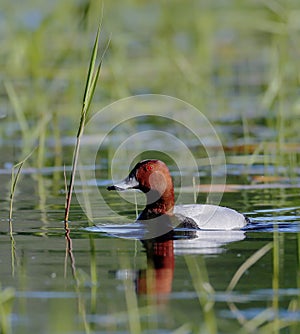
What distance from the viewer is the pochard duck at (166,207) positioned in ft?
24.8

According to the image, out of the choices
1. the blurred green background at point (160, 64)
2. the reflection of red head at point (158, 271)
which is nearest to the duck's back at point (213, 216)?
the reflection of red head at point (158, 271)

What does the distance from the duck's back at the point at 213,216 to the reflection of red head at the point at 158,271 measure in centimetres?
57

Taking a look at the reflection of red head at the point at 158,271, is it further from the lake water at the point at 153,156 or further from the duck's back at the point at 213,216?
the duck's back at the point at 213,216

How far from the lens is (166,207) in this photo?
782 cm

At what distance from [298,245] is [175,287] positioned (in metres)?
1.28

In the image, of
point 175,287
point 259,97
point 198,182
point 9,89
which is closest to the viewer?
point 175,287

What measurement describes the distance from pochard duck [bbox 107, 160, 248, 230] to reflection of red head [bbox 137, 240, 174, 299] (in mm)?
582

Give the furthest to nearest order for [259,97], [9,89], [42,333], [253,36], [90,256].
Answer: [253,36] → [259,97] → [9,89] → [90,256] → [42,333]

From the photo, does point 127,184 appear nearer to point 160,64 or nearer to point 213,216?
point 213,216

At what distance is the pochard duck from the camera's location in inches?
297

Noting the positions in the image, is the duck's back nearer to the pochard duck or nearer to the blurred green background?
the pochard duck

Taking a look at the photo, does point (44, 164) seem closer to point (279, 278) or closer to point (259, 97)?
point (259, 97)

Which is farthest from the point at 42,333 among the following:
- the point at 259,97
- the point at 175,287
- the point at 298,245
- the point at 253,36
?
the point at 253,36

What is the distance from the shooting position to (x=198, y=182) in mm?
9336
